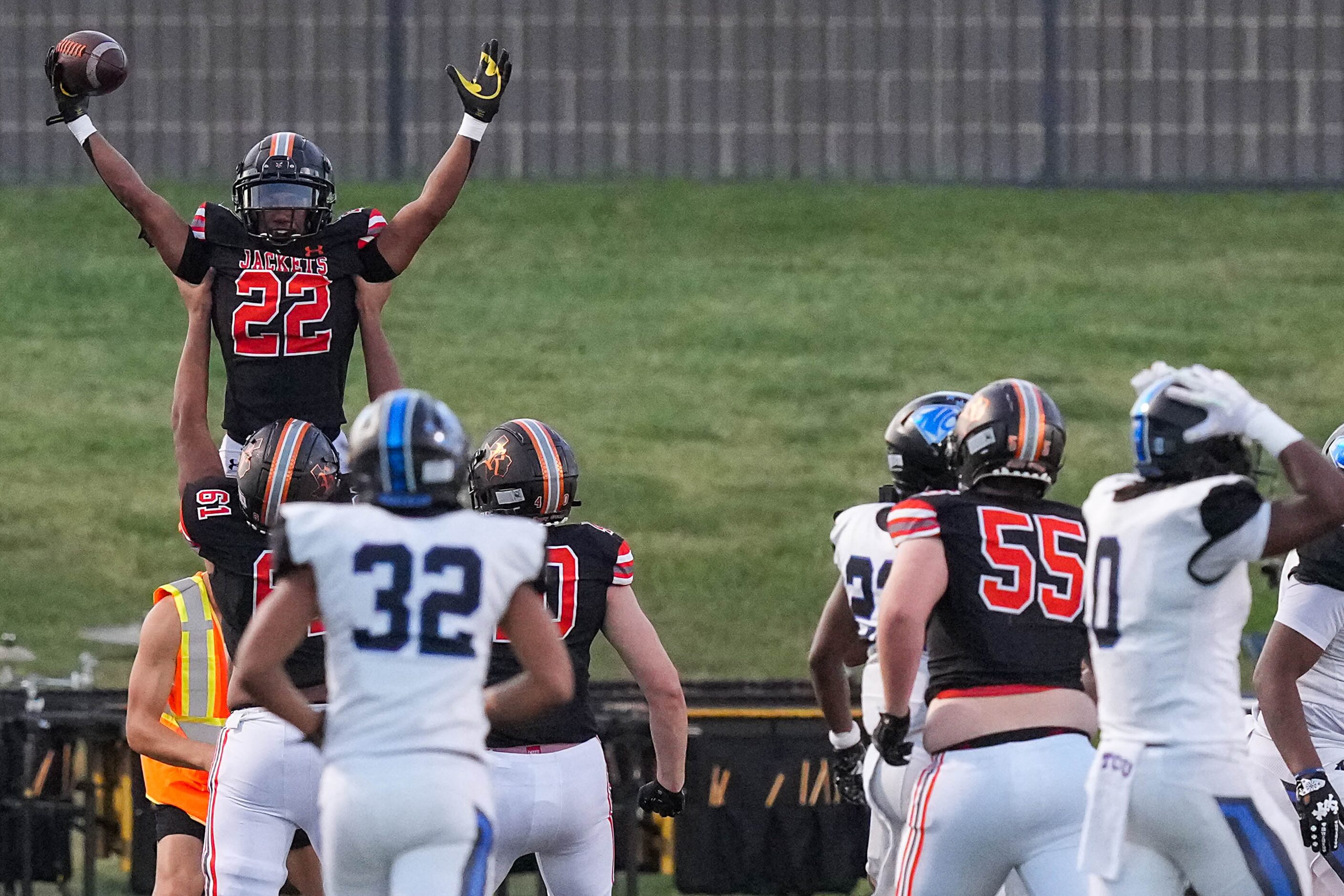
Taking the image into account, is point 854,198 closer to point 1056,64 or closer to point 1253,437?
point 1056,64

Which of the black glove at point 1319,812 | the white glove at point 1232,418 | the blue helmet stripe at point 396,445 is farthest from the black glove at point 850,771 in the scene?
the blue helmet stripe at point 396,445

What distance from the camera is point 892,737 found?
531 cm

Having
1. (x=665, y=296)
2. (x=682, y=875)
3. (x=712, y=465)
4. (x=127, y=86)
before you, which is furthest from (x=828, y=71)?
(x=682, y=875)

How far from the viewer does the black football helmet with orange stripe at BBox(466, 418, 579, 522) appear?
19.1 feet

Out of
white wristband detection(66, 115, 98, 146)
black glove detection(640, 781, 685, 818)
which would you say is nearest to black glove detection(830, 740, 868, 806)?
black glove detection(640, 781, 685, 818)

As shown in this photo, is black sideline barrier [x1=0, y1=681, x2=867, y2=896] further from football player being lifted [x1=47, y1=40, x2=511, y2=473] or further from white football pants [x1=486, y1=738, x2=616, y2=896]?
white football pants [x1=486, y1=738, x2=616, y2=896]

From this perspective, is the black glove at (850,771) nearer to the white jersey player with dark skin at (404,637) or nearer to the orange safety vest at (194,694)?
the orange safety vest at (194,694)

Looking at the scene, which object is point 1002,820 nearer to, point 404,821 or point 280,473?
point 404,821

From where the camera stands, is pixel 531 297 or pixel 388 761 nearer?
pixel 388 761

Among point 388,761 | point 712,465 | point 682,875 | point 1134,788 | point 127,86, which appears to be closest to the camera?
point 388,761

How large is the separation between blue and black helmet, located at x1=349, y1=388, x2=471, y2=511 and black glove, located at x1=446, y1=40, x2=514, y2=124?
2248 millimetres

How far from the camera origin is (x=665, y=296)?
1589 centimetres

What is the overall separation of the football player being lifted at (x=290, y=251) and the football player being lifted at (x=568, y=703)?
3.41 ft

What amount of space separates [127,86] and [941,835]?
11.8m
